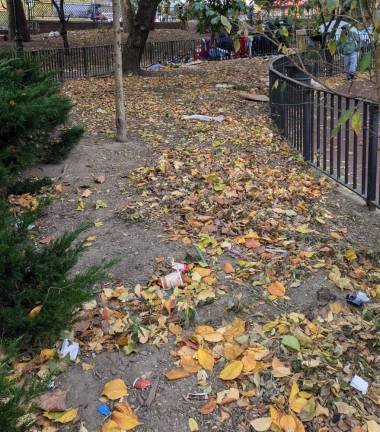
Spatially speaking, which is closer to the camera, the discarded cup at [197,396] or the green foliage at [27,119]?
the discarded cup at [197,396]

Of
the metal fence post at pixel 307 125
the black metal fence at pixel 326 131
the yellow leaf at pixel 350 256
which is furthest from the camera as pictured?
the metal fence post at pixel 307 125

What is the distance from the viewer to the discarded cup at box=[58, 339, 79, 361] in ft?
10.6

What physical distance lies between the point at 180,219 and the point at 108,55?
447 inches

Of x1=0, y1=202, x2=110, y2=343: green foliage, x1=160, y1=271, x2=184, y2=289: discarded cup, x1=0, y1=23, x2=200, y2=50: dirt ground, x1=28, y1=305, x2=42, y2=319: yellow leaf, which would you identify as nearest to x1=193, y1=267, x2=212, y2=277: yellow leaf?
x1=160, y1=271, x2=184, y2=289: discarded cup

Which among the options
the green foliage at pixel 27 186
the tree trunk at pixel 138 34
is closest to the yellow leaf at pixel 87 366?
the green foliage at pixel 27 186

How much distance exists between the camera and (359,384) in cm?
307

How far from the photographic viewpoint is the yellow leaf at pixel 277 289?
12.8ft

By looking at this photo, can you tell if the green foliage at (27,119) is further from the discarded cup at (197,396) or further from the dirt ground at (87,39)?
the dirt ground at (87,39)

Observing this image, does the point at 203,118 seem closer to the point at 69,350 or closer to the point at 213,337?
the point at 213,337

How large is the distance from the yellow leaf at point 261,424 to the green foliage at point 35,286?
41.1 inches

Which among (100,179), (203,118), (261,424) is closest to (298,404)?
(261,424)

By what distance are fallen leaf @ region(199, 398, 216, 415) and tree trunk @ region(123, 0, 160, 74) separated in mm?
12244

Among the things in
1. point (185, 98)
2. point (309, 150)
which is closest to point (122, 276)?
point (309, 150)

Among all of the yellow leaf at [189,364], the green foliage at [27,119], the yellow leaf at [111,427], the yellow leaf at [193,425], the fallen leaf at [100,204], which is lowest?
the yellow leaf at [193,425]
